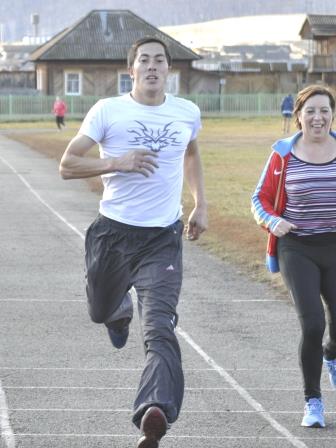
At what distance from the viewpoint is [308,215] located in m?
7.53

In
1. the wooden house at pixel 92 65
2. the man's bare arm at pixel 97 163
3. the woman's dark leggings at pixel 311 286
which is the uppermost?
the man's bare arm at pixel 97 163

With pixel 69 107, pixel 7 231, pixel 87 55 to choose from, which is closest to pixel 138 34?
pixel 87 55

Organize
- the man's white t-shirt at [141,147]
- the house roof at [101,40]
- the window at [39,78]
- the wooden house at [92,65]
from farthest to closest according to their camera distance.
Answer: the window at [39,78], the wooden house at [92,65], the house roof at [101,40], the man's white t-shirt at [141,147]

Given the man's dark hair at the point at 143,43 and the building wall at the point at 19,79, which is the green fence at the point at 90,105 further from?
the man's dark hair at the point at 143,43

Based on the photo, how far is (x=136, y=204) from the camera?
7.06 m

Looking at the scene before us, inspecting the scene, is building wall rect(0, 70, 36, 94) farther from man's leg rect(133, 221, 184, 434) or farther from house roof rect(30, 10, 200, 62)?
man's leg rect(133, 221, 184, 434)

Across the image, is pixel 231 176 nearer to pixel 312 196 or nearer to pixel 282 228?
pixel 312 196

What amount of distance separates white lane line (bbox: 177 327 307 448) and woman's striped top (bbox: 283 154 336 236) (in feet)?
3.53

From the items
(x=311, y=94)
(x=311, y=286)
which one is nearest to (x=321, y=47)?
(x=311, y=94)

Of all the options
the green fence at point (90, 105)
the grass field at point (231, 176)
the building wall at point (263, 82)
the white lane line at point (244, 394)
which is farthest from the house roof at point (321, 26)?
the white lane line at point (244, 394)

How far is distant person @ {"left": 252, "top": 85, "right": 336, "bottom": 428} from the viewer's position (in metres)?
7.43

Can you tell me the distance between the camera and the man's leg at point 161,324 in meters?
6.46

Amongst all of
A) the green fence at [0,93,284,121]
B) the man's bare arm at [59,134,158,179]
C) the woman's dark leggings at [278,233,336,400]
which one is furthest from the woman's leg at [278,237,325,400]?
the green fence at [0,93,284,121]

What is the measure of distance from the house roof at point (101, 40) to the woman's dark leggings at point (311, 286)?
79600 millimetres
